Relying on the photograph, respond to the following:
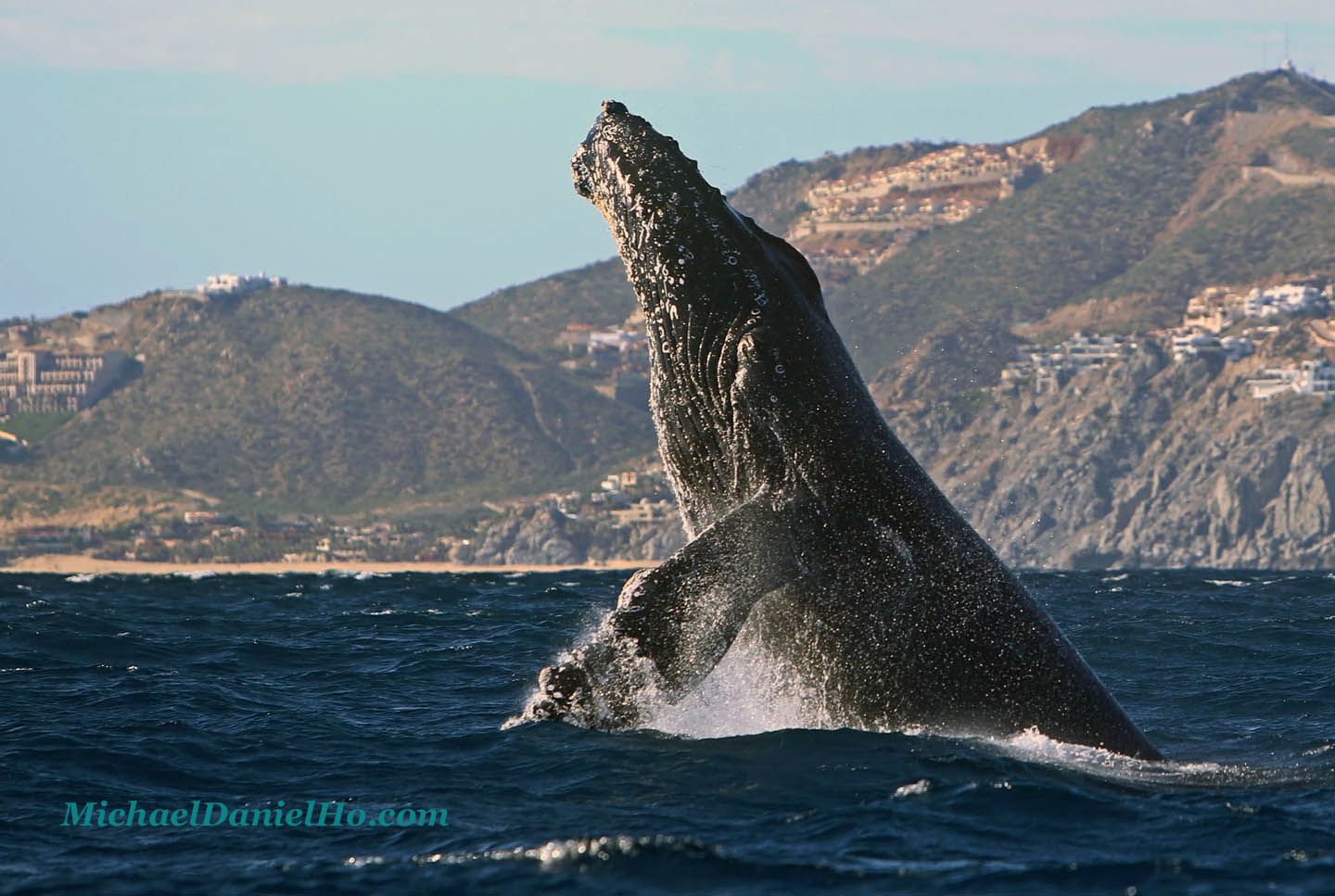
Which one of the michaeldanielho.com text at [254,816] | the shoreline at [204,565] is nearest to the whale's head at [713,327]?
the michaeldanielho.com text at [254,816]

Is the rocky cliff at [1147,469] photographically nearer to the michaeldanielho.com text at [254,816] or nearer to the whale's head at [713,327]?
the whale's head at [713,327]

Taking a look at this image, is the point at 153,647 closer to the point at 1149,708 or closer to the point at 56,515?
the point at 1149,708

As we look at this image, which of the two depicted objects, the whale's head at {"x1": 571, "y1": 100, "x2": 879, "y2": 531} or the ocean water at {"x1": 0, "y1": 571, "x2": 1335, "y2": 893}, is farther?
the whale's head at {"x1": 571, "y1": 100, "x2": 879, "y2": 531}

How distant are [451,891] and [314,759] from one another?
3473mm

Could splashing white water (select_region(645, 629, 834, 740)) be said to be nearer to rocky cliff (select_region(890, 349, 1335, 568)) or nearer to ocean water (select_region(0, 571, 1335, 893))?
ocean water (select_region(0, 571, 1335, 893))

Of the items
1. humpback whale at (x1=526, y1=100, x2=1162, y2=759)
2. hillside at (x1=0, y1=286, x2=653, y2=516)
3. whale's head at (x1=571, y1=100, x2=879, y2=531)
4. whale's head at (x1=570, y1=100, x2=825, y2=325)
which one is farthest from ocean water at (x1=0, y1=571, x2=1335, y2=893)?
hillside at (x1=0, y1=286, x2=653, y2=516)

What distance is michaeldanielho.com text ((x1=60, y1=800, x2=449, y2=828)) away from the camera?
11.0m

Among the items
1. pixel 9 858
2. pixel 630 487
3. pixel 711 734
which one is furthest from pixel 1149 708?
pixel 630 487

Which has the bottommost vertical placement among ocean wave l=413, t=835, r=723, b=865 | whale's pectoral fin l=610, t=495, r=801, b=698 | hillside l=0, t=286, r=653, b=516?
ocean wave l=413, t=835, r=723, b=865

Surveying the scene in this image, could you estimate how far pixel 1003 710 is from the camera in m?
12.3

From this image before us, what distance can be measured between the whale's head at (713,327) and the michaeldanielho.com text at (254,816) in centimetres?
315

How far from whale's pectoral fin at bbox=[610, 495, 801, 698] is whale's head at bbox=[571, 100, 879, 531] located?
1.45 feet

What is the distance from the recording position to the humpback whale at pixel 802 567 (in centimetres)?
1170

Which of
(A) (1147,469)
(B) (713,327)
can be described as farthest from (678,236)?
(A) (1147,469)
